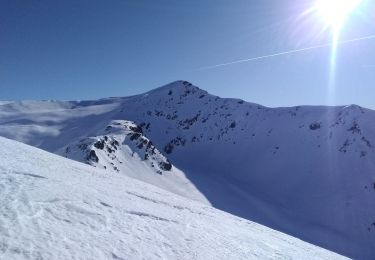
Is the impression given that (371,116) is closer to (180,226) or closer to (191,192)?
(191,192)

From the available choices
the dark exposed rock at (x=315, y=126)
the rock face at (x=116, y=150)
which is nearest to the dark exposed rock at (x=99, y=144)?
the rock face at (x=116, y=150)

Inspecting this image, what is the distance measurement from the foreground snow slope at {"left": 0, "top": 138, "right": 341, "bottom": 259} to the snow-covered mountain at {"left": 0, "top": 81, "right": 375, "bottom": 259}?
37681 mm

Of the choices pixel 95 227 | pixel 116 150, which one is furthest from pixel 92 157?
pixel 95 227

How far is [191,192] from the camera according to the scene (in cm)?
5712

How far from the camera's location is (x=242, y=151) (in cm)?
9369

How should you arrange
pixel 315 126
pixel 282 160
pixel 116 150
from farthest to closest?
1. pixel 315 126
2. pixel 282 160
3. pixel 116 150

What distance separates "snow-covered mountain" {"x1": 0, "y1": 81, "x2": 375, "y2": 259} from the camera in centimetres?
5662

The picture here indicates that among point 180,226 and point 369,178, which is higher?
point 369,178

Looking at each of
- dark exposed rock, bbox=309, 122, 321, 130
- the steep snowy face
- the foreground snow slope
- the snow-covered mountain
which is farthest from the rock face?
dark exposed rock, bbox=309, 122, 321, 130

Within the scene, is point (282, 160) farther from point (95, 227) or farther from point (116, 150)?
point (95, 227)

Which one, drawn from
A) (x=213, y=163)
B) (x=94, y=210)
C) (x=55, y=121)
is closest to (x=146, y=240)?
(x=94, y=210)

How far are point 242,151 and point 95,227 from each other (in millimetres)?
87685

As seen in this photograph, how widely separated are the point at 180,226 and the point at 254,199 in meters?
60.9

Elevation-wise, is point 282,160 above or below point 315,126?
below
